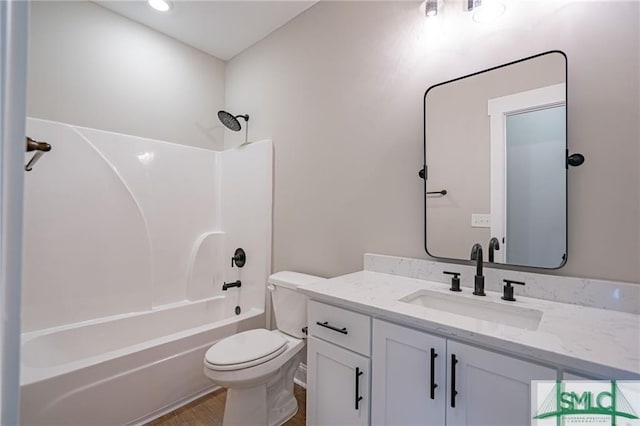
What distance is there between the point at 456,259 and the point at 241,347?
1.26m

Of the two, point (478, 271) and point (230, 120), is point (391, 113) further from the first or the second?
point (230, 120)

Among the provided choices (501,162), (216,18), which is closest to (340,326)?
(501,162)

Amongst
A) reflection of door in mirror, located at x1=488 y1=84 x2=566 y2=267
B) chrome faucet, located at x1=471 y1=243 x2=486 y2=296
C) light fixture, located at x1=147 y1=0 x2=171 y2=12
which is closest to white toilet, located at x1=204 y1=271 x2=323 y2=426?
chrome faucet, located at x1=471 y1=243 x2=486 y2=296

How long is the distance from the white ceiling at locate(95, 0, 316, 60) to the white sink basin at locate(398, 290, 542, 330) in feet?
6.97

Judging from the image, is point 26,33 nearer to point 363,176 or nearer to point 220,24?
point 363,176

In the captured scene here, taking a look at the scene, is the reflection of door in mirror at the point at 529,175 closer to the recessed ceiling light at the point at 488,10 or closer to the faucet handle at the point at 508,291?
the faucet handle at the point at 508,291

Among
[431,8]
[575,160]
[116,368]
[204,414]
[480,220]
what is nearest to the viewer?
[575,160]

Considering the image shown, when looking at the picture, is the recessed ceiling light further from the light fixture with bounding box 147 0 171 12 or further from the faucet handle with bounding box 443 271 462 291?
the light fixture with bounding box 147 0 171 12

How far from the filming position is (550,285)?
120 cm

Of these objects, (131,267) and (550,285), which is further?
(131,267)

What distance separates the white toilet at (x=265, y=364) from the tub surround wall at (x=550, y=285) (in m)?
0.74

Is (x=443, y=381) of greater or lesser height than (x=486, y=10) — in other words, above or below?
below

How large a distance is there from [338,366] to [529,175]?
1.17 metres

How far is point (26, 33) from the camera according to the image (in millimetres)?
430
